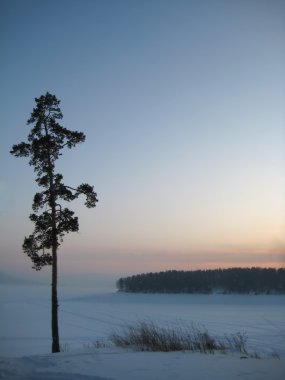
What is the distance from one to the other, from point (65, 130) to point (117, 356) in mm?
10858

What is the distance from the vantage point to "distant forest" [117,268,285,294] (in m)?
139

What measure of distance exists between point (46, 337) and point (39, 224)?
15.5 m

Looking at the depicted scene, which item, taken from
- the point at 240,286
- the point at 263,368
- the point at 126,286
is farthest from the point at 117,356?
the point at 126,286

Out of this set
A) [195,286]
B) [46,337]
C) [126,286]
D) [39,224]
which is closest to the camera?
[39,224]

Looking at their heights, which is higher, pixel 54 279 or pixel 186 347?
pixel 54 279

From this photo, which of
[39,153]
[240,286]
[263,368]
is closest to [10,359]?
[263,368]

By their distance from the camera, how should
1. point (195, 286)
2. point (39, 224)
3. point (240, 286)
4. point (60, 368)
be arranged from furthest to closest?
point (195, 286) → point (240, 286) → point (39, 224) → point (60, 368)

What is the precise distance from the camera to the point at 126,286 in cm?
17488

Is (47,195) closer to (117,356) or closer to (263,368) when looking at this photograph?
(117,356)

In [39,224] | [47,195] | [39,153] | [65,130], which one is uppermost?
[65,130]

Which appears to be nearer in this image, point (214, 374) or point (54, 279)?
point (214, 374)

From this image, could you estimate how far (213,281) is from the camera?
498 feet

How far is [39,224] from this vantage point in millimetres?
17422

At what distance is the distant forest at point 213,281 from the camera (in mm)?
139125
